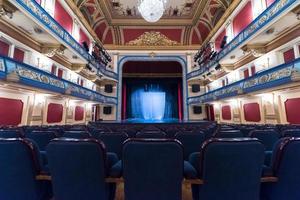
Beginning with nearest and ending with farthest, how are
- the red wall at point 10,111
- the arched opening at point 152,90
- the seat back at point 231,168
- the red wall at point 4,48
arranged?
the seat back at point 231,168 < the red wall at point 10,111 < the red wall at point 4,48 < the arched opening at point 152,90

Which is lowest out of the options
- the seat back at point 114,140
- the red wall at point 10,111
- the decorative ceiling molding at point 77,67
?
the seat back at point 114,140

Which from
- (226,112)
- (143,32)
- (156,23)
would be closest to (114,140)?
(226,112)

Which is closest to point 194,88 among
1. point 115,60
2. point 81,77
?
point 115,60

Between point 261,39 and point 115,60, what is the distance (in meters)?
10.7

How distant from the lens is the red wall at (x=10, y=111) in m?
5.73

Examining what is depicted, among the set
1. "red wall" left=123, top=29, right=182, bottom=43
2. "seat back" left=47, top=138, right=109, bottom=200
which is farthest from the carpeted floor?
"red wall" left=123, top=29, right=182, bottom=43

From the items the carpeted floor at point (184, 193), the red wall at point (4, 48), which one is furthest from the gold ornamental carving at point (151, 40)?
the carpeted floor at point (184, 193)

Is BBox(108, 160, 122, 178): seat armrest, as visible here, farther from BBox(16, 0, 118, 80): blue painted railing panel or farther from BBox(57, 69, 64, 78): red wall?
BBox(57, 69, 64, 78): red wall

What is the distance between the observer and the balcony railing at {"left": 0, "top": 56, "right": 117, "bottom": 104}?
4699mm

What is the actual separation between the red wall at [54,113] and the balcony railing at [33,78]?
3.65ft

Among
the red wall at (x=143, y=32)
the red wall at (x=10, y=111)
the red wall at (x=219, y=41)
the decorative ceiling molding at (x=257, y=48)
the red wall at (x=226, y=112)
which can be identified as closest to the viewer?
the red wall at (x=10, y=111)

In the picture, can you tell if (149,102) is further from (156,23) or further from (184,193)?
(184,193)

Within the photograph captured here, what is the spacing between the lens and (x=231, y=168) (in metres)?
1.24

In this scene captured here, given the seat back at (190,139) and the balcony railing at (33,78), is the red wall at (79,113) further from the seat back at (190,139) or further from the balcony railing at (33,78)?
the seat back at (190,139)
